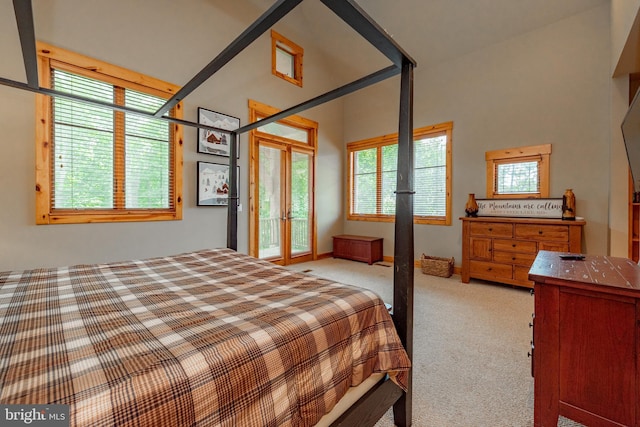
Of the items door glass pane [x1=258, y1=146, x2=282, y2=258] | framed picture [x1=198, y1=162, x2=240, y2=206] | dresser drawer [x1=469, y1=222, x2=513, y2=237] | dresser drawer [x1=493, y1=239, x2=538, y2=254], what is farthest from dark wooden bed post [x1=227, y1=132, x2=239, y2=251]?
dresser drawer [x1=493, y1=239, x2=538, y2=254]

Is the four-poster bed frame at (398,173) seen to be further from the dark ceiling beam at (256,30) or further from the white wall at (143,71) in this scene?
the white wall at (143,71)

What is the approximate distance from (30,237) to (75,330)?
8.40 ft

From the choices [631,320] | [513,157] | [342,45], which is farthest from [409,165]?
[342,45]

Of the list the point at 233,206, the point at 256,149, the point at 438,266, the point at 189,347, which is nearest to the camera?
the point at 189,347

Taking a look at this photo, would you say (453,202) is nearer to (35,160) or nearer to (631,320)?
(631,320)

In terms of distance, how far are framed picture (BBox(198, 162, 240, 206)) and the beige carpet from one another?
2.52m

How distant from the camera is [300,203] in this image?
5.30 m

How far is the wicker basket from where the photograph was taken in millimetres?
4227

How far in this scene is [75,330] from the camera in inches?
33.7

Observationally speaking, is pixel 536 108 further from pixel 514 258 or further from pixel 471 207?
pixel 514 258

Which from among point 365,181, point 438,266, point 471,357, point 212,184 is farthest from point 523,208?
point 212,184

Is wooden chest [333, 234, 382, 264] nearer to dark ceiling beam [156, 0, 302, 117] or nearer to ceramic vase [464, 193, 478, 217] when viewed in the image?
ceramic vase [464, 193, 478, 217]

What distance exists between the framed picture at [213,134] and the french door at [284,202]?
656 millimetres

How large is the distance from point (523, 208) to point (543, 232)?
422 mm
